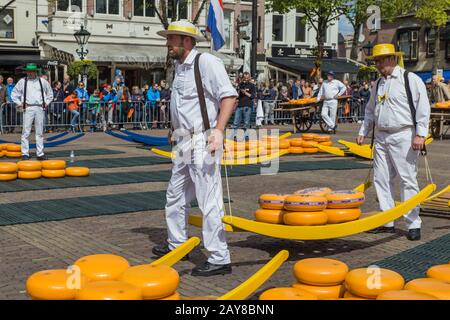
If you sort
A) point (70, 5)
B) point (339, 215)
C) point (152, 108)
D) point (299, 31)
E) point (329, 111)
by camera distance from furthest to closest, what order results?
1. point (299, 31)
2. point (70, 5)
3. point (152, 108)
4. point (329, 111)
5. point (339, 215)

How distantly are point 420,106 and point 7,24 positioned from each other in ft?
105

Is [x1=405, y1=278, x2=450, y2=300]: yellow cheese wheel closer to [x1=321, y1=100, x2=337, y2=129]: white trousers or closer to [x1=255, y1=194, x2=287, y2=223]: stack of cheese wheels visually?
[x1=255, y1=194, x2=287, y2=223]: stack of cheese wheels

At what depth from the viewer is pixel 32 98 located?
44.0ft

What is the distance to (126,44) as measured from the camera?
38250 mm

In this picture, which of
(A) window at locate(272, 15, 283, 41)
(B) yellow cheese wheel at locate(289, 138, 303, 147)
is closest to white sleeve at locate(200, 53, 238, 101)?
(B) yellow cheese wheel at locate(289, 138, 303, 147)

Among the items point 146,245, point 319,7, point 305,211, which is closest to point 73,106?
point 146,245

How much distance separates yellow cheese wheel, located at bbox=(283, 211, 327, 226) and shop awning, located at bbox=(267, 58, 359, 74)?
138ft

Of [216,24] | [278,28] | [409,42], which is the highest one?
[278,28]

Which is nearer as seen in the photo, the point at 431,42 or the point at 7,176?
the point at 7,176

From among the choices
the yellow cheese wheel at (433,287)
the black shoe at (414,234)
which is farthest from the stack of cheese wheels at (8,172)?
the yellow cheese wheel at (433,287)

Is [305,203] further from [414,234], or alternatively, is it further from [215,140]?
[414,234]

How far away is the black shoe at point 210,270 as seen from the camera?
213 inches
